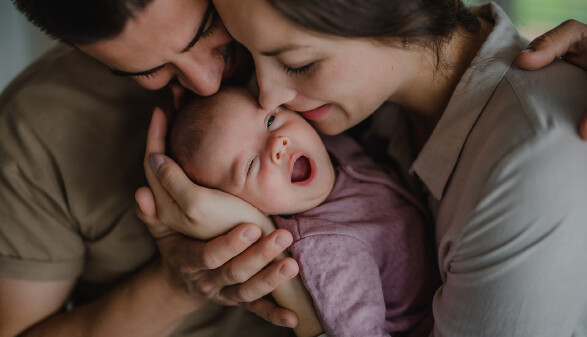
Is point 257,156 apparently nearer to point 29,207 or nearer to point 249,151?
point 249,151

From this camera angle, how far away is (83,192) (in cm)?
132

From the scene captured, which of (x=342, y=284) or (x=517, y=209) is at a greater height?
(x=517, y=209)

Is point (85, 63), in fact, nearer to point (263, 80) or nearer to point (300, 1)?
point (263, 80)

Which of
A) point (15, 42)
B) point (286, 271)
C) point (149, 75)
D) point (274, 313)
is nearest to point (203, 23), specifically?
point (149, 75)

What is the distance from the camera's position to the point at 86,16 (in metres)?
0.97

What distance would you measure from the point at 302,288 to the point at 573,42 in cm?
76

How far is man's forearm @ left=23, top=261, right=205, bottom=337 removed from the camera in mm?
1325

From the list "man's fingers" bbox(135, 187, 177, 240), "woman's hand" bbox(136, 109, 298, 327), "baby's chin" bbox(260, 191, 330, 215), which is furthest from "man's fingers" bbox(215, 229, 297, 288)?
"man's fingers" bbox(135, 187, 177, 240)

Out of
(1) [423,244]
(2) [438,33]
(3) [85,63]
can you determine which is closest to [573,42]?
(2) [438,33]

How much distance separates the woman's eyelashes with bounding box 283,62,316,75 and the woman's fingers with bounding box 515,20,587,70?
0.40 meters

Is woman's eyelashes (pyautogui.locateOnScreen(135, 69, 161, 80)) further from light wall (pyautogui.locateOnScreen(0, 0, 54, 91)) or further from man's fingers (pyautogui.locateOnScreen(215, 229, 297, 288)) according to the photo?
light wall (pyautogui.locateOnScreen(0, 0, 54, 91))

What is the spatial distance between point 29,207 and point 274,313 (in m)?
0.67

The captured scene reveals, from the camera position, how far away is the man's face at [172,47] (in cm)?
100

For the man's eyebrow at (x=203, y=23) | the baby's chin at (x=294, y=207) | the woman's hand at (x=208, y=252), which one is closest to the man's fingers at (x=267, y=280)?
the woman's hand at (x=208, y=252)
